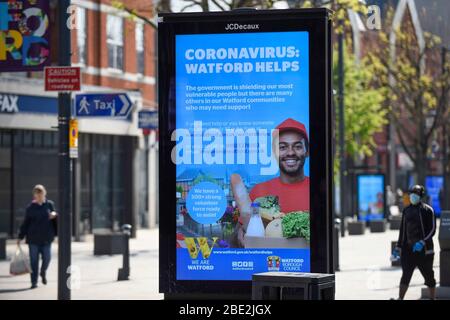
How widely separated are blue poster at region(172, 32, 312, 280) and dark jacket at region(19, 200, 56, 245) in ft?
32.7

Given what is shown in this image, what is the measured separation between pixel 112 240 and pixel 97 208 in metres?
9.94

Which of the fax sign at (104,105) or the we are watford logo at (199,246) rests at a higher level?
the fax sign at (104,105)

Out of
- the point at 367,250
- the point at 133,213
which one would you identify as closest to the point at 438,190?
the point at 133,213

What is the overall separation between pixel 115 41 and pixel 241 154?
98.6 ft

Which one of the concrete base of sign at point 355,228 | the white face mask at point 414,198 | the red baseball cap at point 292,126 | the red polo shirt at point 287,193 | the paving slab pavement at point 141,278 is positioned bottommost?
the paving slab pavement at point 141,278

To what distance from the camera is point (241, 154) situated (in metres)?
8.80

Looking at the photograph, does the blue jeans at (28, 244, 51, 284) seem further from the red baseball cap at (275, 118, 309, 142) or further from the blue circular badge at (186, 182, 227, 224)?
the red baseball cap at (275, 118, 309, 142)

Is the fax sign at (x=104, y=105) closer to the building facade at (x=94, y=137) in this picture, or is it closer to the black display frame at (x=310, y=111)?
the black display frame at (x=310, y=111)

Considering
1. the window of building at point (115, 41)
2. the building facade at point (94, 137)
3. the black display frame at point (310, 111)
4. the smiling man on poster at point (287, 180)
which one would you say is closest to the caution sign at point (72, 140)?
the black display frame at point (310, 111)

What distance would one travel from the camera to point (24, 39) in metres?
14.4

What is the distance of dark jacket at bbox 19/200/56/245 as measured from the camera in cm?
1858

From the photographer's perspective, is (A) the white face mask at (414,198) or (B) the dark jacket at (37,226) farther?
(B) the dark jacket at (37,226)

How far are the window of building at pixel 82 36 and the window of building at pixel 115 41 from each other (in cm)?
142

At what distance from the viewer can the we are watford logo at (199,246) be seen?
8.98 metres
